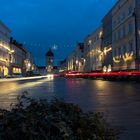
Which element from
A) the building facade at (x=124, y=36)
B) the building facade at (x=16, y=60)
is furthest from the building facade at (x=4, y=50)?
the building facade at (x=124, y=36)

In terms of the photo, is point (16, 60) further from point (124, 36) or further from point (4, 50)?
point (124, 36)

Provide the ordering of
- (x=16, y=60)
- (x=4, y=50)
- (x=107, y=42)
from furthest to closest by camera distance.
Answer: (x=16, y=60) < (x=4, y=50) < (x=107, y=42)

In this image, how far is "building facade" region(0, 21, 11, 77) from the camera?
114 metres

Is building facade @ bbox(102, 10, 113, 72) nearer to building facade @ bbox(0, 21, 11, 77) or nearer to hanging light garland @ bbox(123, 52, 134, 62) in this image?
hanging light garland @ bbox(123, 52, 134, 62)

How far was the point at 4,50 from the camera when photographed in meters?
118

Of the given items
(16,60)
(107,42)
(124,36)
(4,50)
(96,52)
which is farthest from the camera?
(16,60)

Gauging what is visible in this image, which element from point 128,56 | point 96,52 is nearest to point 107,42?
point 96,52

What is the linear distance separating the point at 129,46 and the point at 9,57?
66.1 meters

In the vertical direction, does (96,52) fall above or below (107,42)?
below

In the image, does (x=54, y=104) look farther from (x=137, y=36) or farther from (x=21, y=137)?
(x=137, y=36)

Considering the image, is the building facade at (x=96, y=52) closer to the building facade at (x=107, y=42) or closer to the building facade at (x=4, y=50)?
the building facade at (x=107, y=42)

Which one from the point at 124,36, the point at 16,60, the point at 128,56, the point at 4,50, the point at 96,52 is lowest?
the point at 128,56

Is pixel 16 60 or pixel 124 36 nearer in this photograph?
pixel 124 36

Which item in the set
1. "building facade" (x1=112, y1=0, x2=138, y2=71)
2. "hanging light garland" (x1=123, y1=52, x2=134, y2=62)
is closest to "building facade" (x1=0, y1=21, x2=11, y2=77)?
"building facade" (x1=112, y1=0, x2=138, y2=71)
